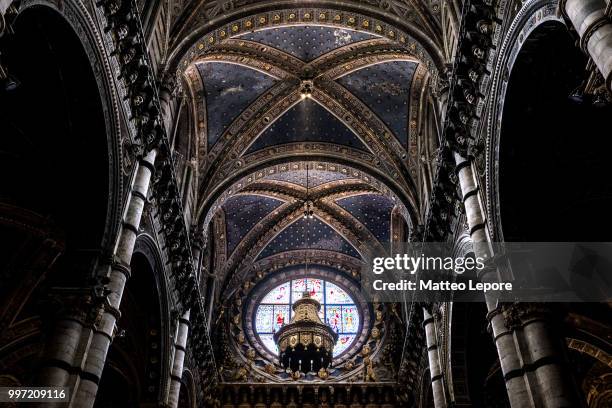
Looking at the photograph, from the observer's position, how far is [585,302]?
14.0 m

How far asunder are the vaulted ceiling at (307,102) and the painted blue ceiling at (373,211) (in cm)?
63

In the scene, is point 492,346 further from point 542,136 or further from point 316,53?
point 316,53

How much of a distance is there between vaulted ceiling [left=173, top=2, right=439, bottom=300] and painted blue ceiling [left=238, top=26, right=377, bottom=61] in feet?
0.09

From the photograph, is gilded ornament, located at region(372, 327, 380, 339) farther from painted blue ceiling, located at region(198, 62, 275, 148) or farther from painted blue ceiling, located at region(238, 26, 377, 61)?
painted blue ceiling, located at region(238, 26, 377, 61)

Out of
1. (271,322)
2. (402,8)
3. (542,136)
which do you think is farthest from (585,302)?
(271,322)

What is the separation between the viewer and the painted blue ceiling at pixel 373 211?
2208 cm

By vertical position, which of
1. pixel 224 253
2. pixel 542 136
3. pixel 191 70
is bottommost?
pixel 542 136

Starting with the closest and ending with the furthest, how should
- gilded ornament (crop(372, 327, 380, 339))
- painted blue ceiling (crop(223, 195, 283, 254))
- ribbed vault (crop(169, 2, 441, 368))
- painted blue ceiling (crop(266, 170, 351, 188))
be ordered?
ribbed vault (crop(169, 2, 441, 368)) → painted blue ceiling (crop(266, 170, 351, 188)) → gilded ornament (crop(372, 327, 380, 339)) → painted blue ceiling (crop(223, 195, 283, 254))

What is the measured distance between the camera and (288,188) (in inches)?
867

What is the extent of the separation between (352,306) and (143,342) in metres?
9.93

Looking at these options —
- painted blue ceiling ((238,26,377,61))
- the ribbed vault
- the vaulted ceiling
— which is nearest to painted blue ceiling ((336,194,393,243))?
the ribbed vault

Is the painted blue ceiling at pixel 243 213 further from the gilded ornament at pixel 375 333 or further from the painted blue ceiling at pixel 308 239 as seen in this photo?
the gilded ornament at pixel 375 333

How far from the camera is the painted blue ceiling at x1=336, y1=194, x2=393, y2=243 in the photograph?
2208cm

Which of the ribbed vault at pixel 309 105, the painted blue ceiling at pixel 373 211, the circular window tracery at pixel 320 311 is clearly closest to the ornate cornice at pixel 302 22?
the ribbed vault at pixel 309 105
